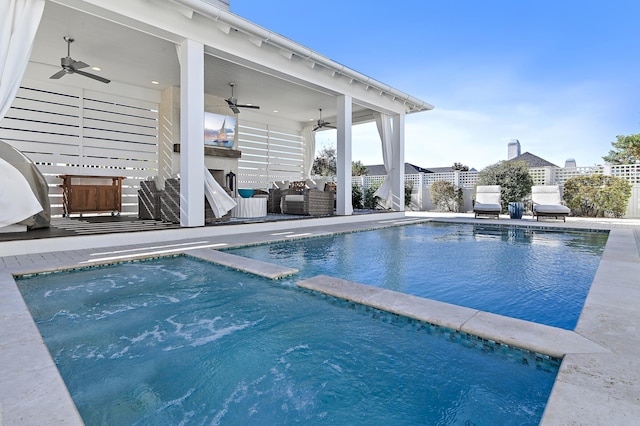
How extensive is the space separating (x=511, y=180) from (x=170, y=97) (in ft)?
34.2

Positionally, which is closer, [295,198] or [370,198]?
[295,198]

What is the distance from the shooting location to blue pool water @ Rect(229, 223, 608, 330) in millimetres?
2486

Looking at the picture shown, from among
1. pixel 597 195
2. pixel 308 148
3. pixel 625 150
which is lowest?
pixel 597 195

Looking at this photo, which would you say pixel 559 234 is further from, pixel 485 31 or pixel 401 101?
pixel 485 31

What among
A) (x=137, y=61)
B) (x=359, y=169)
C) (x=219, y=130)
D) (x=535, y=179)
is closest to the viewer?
(x=137, y=61)

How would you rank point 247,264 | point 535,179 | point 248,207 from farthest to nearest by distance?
point 535,179 < point 248,207 < point 247,264

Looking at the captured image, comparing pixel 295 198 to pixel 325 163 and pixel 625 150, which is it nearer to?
pixel 325 163

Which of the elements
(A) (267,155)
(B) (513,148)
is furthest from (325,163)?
(B) (513,148)

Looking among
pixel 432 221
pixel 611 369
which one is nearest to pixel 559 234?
pixel 432 221

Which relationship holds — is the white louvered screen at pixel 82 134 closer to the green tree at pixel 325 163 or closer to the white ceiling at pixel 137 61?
the white ceiling at pixel 137 61

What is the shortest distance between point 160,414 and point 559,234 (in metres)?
7.48

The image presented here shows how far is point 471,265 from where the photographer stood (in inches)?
146

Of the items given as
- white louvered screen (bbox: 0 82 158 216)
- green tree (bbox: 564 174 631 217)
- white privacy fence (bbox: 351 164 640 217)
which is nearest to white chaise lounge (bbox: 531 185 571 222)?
green tree (bbox: 564 174 631 217)

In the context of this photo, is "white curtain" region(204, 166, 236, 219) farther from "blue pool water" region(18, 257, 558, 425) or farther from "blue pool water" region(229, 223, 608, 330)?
"blue pool water" region(18, 257, 558, 425)
